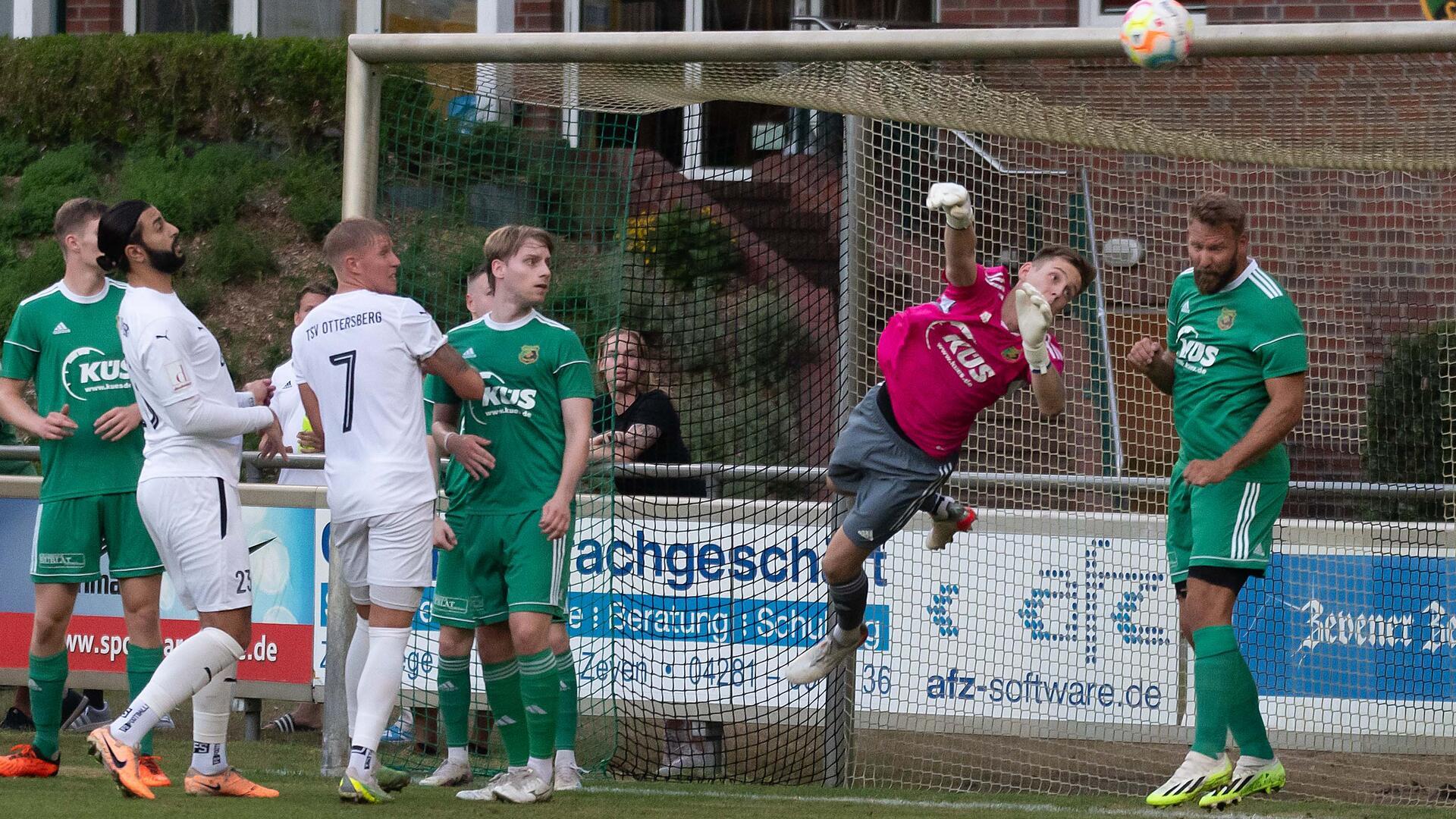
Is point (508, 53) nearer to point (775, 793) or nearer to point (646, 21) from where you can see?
point (775, 793)

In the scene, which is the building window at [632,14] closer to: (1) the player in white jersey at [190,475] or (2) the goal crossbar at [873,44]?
(2) the goal crossbar at [873,44]

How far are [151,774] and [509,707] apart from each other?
1368 mm

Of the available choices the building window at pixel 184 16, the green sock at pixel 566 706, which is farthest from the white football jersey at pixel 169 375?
the building window at pixel 184 16

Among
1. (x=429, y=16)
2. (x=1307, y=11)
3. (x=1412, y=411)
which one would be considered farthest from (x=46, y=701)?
(x=429, y=16)

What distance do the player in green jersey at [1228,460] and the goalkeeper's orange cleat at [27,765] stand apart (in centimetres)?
423

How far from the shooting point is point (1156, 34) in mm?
5551

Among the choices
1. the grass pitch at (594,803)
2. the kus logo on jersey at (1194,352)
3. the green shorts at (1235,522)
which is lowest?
the grass pitch at (594,803)

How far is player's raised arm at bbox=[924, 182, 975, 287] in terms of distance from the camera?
5430 millimetres

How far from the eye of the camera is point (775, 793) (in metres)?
6.82

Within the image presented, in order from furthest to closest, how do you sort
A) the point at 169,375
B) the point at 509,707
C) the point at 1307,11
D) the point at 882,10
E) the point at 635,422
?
the point at 882,10, the point at 1307,11, the point at 635,422, the point at 509,707, the point at 169,375

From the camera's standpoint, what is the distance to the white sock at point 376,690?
17.8 feet

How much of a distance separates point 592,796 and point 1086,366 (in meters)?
3.84

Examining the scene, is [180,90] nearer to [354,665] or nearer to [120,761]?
[354,665]

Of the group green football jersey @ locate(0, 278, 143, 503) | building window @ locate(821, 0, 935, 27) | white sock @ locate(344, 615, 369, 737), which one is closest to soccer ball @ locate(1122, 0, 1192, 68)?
white sock @ locate(344, 615, 369, 737)
